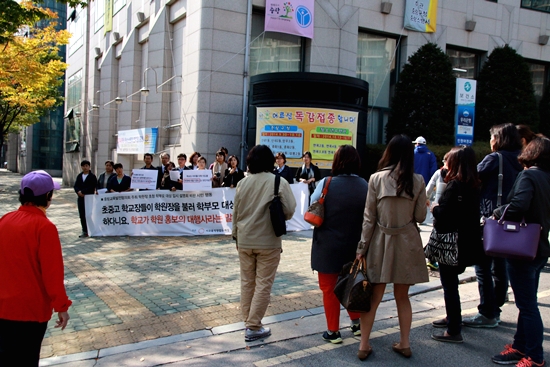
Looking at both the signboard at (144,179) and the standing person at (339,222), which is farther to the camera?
the signboard at (144,179)

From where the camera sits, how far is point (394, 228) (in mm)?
4125

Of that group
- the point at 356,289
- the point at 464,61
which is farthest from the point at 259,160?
the point at 464,61

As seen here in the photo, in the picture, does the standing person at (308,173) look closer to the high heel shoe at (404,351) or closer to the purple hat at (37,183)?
the high heel shoe at (404,351)

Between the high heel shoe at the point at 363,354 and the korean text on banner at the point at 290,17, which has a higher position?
the korean text on banner at the point at 290,17

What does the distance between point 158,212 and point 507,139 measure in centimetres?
785

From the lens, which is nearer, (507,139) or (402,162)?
(402,162)

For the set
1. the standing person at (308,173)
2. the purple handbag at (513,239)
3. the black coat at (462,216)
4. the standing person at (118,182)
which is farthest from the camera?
the standing person at (308,173)

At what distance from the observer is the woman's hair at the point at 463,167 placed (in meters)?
4.47

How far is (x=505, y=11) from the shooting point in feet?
69.1

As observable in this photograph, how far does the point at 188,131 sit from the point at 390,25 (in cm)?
892

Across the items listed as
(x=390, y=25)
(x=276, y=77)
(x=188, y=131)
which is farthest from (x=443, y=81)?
(x=188, y=131)

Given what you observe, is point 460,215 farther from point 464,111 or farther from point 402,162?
point 464,111

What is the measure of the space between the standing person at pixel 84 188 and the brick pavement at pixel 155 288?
0.56 meters

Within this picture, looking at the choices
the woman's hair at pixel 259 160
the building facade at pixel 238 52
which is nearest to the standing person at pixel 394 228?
the woman's hair at pixel 259 160
